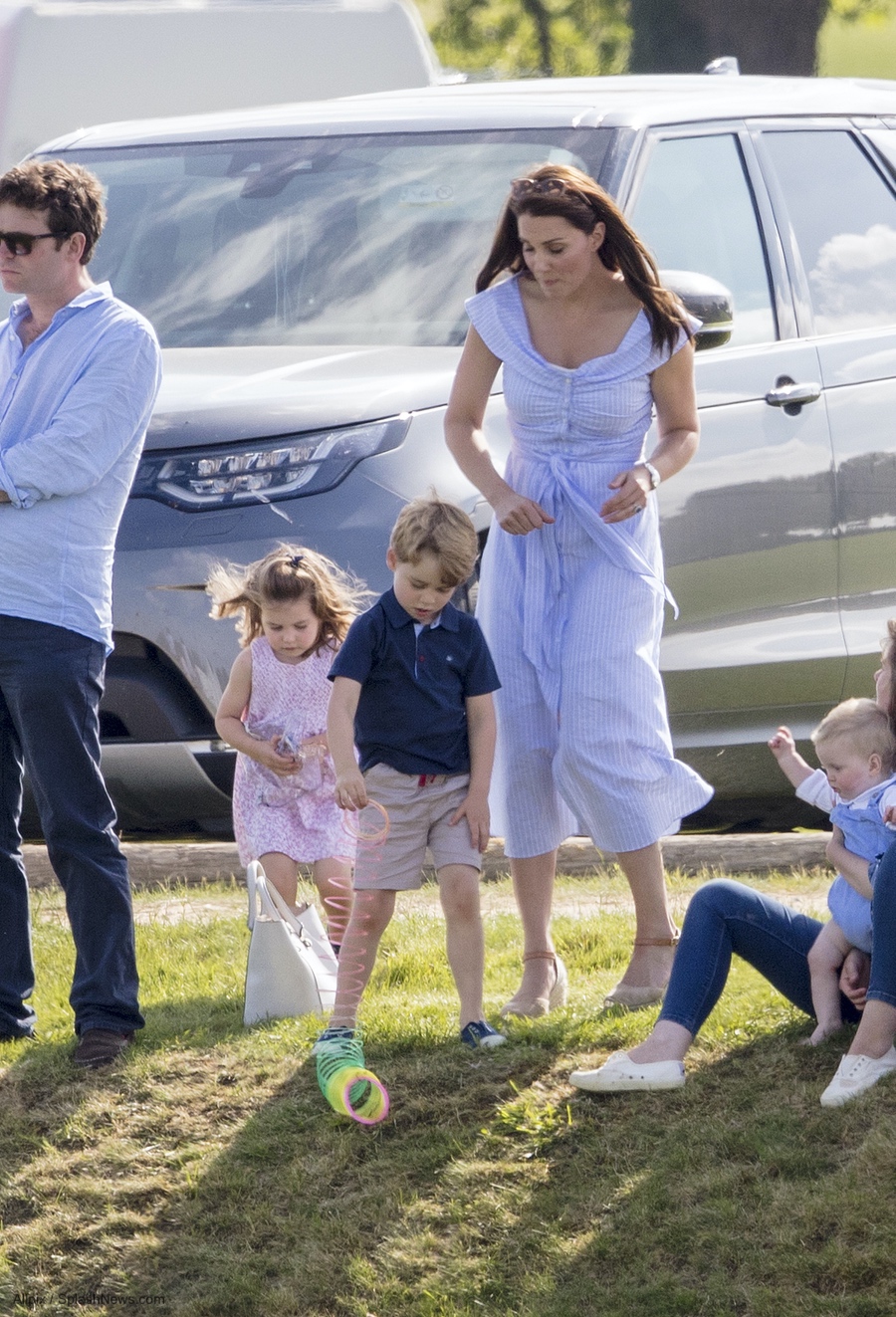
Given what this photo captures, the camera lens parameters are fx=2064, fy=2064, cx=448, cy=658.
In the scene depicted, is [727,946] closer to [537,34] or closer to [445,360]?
[445,360]

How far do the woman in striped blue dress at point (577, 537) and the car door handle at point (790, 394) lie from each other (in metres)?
1.52

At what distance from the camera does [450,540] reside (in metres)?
4.32

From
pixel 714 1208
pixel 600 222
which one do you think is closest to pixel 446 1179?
pixel 714 1208

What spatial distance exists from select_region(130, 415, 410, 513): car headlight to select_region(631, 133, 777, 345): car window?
1207 millimetres

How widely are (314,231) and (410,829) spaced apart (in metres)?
2.60

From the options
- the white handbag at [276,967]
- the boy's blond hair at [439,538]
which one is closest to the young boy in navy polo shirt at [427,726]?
the boy's blond hair at [439,538]

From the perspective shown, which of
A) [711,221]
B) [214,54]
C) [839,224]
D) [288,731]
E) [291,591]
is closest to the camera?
[291,591]

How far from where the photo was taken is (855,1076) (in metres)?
3.89

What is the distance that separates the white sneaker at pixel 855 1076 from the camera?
12.7 feet

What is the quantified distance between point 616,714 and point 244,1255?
1397 millimetres

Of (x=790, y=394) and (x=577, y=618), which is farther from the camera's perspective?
(x=790, y=394)

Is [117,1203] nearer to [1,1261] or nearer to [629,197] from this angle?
[1,1261]

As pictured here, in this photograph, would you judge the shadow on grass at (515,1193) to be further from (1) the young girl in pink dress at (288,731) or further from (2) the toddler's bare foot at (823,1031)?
(1) the young girl in pink dress at (288,731)

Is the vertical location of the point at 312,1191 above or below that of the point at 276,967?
below
